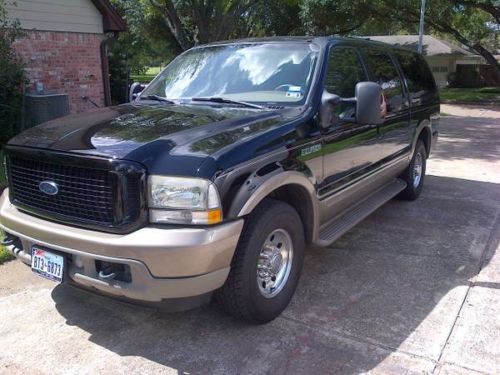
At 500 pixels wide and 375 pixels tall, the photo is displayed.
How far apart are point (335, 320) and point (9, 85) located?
7349 millimetres

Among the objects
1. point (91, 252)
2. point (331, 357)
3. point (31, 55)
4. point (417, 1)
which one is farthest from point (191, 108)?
point (417, 1)

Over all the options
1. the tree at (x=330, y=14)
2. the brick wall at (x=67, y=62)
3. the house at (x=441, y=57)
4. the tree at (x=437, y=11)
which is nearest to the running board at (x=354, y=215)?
the brick wall at (x=67, y=62)

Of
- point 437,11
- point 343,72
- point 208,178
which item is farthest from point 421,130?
point 437,11

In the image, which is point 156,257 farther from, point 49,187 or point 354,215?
point 354,215

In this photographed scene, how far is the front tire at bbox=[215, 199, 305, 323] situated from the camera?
314 cm

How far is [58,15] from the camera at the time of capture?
10695mm

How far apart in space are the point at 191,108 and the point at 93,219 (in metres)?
1.37

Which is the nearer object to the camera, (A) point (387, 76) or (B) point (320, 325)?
(B) point (320, 325)

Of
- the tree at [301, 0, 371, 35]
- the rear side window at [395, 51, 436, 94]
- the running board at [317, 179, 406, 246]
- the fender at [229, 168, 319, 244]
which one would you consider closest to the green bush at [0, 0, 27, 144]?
the rear side window at [395, 51, 436, 94]

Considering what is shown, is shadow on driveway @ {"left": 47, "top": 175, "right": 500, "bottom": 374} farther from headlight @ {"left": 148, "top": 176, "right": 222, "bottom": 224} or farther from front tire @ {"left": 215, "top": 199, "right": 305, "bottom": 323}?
headlight @ {"left": 148, "top": 176, "right": 222, "bottom": 224}

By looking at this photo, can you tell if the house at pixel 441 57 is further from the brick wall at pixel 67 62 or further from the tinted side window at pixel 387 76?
the tinted side window at pixel 387 76

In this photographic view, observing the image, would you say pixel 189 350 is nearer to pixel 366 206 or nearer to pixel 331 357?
pixel 331 357

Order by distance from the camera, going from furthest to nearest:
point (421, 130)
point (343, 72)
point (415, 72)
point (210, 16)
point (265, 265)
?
point (210, 16) < point (421, 130) < point (415, 72) < point (343, 72) < point (265, 265)

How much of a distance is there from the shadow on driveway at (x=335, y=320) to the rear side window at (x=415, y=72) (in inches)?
79.6
